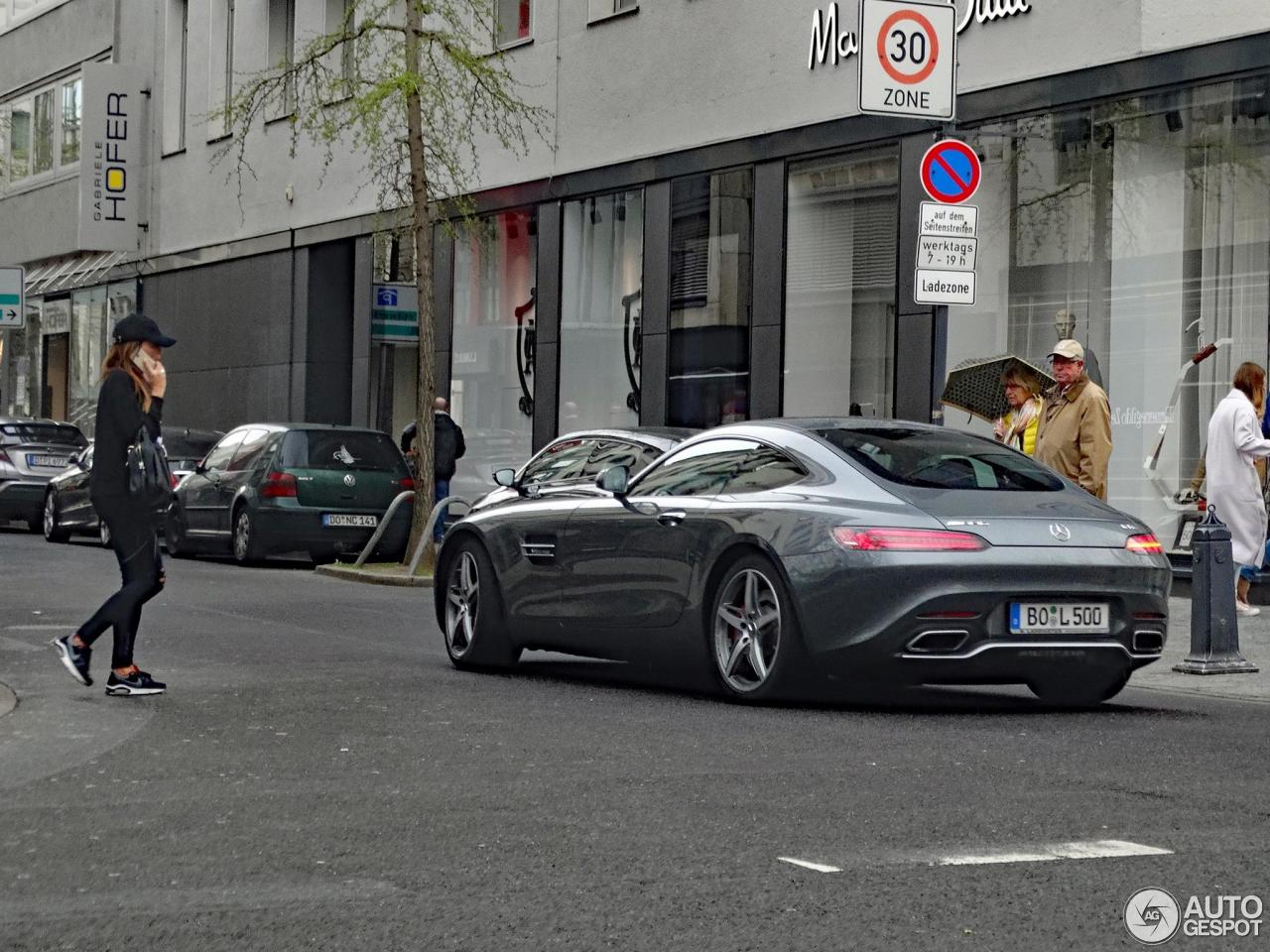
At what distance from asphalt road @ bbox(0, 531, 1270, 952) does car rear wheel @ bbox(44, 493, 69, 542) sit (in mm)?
15759

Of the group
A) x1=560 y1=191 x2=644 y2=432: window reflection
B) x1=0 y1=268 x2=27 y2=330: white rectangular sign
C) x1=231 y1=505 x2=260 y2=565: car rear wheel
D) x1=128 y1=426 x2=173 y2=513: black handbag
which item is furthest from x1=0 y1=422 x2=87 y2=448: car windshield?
x1=128 y1=426 x2=173 y2=513: black handbag

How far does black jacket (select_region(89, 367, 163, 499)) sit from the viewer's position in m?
10.3

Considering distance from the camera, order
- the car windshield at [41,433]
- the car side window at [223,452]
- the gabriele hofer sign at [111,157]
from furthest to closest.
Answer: the gabriele hofer sign at [111,157] < the car windshield at [41,433] < the car side window at [223,452]

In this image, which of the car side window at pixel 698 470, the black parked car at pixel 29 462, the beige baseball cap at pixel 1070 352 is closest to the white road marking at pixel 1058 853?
the car side window at pixel 698 470

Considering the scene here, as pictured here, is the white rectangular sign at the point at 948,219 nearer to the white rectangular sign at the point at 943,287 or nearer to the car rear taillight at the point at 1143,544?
the white rectangular sign at the point at 943,287

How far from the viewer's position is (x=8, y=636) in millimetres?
13531

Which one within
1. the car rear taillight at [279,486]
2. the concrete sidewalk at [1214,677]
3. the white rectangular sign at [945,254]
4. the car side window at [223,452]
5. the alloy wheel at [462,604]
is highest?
the white rectangular sign at [945,254]

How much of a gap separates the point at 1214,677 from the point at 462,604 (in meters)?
4.06

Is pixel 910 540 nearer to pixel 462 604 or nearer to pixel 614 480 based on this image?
pixel 614 480

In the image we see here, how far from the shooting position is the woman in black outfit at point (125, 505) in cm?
1030

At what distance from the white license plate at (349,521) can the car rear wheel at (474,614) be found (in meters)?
10.9

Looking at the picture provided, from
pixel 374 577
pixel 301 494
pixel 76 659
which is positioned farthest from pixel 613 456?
pixel 301 494

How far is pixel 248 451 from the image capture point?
2355 cm

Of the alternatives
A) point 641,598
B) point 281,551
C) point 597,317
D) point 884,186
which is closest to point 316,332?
point 597,317
